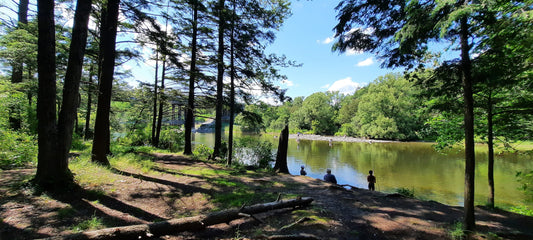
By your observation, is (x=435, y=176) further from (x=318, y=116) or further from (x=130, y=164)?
(x=318, y=116)

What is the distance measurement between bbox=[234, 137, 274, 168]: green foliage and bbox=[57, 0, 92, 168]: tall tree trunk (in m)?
7.50

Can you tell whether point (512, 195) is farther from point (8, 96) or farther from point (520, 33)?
point (8, 96)

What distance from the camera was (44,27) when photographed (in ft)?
12.8

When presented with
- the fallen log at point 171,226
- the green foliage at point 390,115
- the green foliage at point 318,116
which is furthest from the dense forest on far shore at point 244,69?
the green foliage at point 318,116

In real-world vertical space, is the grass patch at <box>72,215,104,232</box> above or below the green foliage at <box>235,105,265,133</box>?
below

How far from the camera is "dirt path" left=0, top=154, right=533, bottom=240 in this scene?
314cm

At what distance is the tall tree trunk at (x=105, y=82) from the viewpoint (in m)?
6.23

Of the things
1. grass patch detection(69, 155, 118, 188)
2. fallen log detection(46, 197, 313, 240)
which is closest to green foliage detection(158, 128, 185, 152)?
→ grass patch detection(69, 155, 118, 188)

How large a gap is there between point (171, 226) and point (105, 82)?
5.61 m

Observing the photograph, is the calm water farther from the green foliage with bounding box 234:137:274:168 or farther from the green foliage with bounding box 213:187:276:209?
the green foliage with bounding box 213:187:276:209

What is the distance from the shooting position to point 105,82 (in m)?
→ 6.45

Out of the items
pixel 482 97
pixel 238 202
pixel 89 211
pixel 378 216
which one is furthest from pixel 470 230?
pixel 89 211

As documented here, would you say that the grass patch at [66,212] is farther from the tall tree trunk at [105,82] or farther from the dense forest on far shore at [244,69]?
the tall tree trunk at [105,82]

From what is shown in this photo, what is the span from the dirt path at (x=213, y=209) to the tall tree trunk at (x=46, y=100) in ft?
1.32
